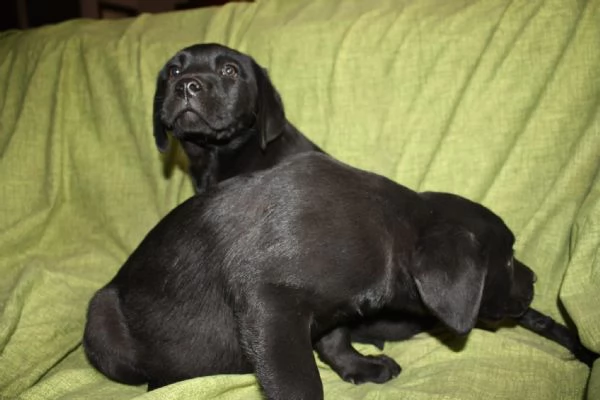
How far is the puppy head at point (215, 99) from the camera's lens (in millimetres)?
2729

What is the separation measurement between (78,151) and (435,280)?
7.58 feet

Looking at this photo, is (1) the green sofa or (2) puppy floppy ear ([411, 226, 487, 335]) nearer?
(2) puppy floppy ear ([411, 226, 487, 335])

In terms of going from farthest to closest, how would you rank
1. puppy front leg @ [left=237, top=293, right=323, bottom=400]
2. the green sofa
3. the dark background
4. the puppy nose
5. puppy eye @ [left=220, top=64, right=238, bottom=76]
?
1. the dark background
2. puppy eye @ [left=220, top=64, right=238, bottom=76]
3. the puppy nose
4. the green sofa
5. puppy front leg @ [left=237, top=293, right=323, bottom=400]

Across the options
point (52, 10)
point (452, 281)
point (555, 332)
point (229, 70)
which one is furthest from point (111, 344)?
point (52, 10)

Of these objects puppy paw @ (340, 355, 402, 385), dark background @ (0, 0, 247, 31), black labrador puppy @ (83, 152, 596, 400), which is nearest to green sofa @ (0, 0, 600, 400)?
puppy paw @ (340, 355, 402, 385)

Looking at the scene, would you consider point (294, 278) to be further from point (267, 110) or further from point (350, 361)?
point (267, 110)

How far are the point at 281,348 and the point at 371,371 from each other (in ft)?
1.95

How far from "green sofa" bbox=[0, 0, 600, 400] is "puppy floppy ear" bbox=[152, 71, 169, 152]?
0.26m

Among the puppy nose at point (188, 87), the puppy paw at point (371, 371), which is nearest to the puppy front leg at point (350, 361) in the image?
the puppy paw at point (371, 371)

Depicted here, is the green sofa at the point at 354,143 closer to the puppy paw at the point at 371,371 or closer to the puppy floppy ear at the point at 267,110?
the puppy paw at the point at 371,371

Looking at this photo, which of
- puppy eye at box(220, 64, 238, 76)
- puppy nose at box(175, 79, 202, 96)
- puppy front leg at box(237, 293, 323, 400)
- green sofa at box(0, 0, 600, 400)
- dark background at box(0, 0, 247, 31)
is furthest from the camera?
dark background at box(0, 0, 247, 31)

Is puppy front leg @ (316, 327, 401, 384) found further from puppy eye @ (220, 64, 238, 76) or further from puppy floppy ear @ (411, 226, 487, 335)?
puppy eye @ (220, 64, 238, 76)

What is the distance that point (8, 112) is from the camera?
133 inches

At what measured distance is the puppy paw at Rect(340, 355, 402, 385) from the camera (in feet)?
7.16
